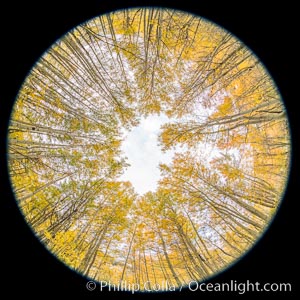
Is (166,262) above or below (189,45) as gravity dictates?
below

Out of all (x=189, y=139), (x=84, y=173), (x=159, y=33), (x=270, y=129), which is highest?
(x=159, y=33)

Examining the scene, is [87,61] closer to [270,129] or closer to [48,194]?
[48,194]

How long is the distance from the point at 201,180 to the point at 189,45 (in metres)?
5.25

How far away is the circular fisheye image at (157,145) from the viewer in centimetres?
592

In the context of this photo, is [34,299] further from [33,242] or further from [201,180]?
[201,180]

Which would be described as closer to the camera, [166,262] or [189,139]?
[166,262]

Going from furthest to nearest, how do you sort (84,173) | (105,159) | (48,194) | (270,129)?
(105,159) → (84,173) → (48,194) → (270,129)

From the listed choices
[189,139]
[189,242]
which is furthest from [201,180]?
[189,242]

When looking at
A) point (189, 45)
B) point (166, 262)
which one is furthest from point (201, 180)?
point (189, 45)

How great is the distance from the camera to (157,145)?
9633mm

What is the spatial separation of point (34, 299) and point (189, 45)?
6773 millimetres

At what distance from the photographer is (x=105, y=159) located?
9617 millimetres

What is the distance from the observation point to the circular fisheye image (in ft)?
19.4

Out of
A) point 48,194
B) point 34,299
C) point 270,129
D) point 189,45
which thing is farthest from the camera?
point 48,194
